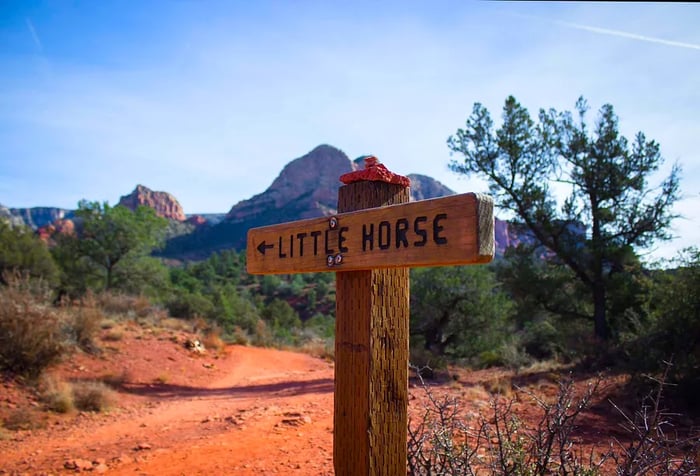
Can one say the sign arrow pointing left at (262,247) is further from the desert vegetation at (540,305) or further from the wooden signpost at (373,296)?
the desert vegetation at (540,305)

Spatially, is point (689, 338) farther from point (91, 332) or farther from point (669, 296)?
point (91, 332)

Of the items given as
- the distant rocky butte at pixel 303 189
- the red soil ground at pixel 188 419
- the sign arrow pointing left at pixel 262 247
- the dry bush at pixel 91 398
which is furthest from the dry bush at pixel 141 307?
the distant rocky butte at pixel 303 189

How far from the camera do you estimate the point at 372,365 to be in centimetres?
202

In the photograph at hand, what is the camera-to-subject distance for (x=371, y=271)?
2.06m

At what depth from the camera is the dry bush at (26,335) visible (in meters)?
8.69

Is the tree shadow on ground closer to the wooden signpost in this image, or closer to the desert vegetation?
the desert vegetation

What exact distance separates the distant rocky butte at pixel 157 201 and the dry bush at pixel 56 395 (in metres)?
127

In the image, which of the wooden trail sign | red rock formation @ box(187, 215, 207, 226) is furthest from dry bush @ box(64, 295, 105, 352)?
red rock formation @ box(187, 215, 207, 226)

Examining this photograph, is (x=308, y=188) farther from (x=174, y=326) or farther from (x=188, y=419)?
(x=188, y=419)

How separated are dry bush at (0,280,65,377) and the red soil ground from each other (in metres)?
0.54

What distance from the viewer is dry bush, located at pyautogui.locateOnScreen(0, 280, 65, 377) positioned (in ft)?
28.5


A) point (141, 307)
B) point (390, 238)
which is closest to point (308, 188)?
point (141, 307)

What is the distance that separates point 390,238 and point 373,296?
278 mm

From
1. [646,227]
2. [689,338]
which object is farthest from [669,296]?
[646,227]
